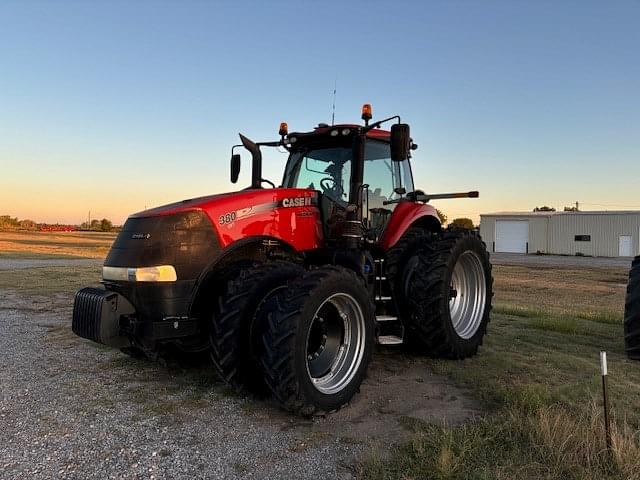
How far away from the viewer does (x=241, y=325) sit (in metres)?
3.86

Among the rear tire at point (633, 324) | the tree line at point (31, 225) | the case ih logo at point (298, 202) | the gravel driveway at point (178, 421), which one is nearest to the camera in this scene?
the gravel driveway at point (178, 421)

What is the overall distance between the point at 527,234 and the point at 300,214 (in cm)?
4262

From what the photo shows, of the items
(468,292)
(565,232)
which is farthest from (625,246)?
(468,292)

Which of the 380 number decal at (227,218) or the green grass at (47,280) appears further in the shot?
the green grass at (47,280)

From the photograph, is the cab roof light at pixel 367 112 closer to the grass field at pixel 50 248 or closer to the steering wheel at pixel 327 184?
the steering wheel at pixel 327 184

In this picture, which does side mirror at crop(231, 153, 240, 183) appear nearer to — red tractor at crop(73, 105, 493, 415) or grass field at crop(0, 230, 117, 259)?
red tractor at crop(73, 105, 493, 415)

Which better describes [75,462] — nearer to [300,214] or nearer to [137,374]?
[137,374]

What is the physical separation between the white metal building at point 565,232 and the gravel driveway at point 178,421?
4101 cm

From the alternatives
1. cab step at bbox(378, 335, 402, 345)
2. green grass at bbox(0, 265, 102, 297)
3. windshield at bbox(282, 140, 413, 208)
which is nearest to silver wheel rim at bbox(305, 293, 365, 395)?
cab step at bbox(378, 335, 402, 345)

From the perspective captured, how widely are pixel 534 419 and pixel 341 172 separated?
3.04 metres

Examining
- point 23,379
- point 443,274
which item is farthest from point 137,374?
point 443,274

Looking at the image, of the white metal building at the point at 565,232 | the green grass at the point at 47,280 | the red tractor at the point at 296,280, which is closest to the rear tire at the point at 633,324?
the red tractor at the point at 296,280

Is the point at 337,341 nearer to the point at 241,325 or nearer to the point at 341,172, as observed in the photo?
the point at 241,325

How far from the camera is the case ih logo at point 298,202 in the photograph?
4675mm
